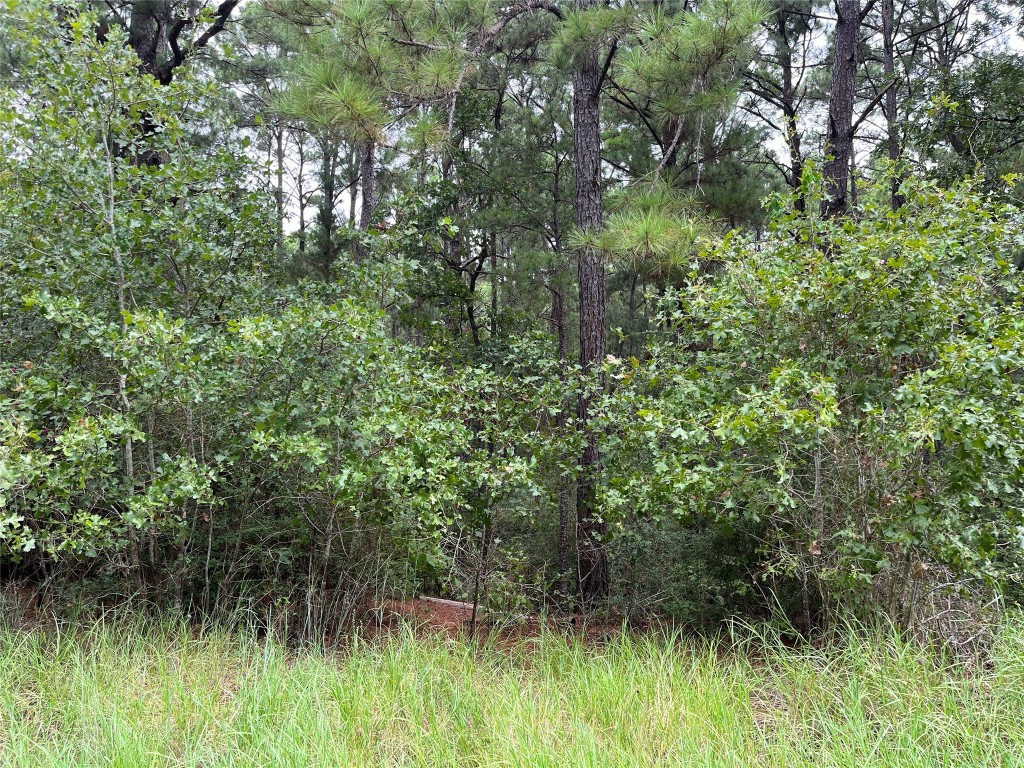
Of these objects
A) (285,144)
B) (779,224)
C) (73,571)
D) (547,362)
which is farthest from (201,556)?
(285,144)

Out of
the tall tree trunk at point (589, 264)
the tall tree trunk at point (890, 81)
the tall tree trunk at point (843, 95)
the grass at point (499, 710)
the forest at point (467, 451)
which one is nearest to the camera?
the grass at point (499, 710)

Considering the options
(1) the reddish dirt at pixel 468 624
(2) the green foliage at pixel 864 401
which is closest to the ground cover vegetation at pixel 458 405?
(2) the green foliage at pixel 864 401

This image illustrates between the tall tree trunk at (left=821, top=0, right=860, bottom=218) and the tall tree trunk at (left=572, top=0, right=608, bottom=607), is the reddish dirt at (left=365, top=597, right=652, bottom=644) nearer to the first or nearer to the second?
the tall tree trunk at (left=572, top=0, right=608, bottom=607)

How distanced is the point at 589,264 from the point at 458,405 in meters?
2.17

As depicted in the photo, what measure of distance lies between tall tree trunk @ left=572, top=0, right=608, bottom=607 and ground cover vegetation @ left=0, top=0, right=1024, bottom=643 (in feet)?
0.11

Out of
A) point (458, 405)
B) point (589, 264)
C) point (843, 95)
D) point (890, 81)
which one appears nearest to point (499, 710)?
point (458, 405)

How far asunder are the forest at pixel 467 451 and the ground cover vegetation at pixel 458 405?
0.09ft

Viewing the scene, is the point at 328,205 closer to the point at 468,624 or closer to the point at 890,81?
the point at 468,624

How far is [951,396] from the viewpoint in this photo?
2.70m

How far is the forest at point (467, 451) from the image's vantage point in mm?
2559

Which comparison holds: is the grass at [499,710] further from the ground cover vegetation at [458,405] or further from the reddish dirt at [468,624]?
the reddish dirt at [468,624]

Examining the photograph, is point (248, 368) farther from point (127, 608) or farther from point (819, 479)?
point (819, 479)

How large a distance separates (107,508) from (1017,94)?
825 centimetres

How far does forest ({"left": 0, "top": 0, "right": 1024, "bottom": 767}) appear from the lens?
2.56 metres
